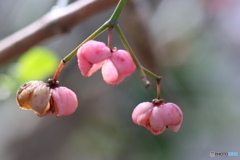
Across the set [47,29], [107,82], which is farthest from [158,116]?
[47,29]

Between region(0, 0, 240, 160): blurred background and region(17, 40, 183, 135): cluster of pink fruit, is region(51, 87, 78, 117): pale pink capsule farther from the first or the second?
region(0, 0, 240, 160): blurred background

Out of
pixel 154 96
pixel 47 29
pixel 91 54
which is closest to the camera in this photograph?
pixel 91 54

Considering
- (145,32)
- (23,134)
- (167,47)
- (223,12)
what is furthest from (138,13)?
(23,134)

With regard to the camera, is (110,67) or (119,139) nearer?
(110,67)

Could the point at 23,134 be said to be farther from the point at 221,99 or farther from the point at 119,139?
the point at 221,99

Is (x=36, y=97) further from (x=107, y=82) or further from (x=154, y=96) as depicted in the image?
(x=154, y=96)

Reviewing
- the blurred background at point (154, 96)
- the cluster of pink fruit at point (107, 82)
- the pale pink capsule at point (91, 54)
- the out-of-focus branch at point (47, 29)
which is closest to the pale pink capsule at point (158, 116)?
the cluster of pink fruit at point (107, 82)
